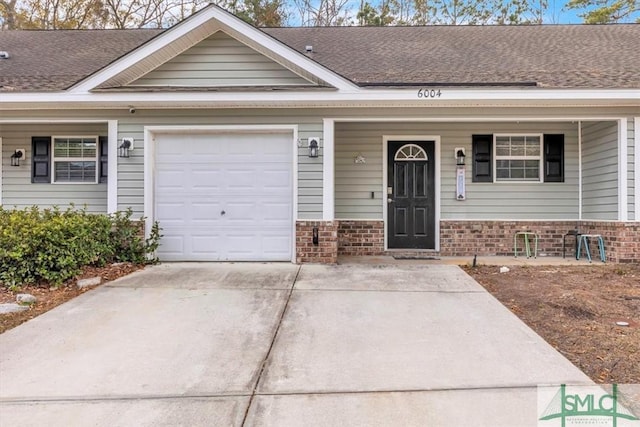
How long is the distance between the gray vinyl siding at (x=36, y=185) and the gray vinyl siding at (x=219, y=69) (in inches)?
89.6

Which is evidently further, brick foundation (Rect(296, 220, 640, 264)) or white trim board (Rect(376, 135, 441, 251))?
white trim board (Rect(376, 135, 441, 251))

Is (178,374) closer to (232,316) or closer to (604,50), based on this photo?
(232,316)

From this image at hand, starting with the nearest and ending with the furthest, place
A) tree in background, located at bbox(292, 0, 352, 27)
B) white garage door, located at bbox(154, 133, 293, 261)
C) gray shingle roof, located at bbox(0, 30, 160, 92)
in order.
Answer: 1. white garage door, located at bbox(154, 133, 293, 261)
2. gray shingle roof, located at bbox(0, 30, 160, 92)
3. tree in background, located at bbox(292, 0, 352, 27)

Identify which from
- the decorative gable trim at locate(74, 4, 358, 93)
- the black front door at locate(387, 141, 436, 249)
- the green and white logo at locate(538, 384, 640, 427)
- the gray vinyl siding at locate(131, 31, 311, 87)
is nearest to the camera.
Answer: the green and white logo at locate(538, 384, 640, 427)

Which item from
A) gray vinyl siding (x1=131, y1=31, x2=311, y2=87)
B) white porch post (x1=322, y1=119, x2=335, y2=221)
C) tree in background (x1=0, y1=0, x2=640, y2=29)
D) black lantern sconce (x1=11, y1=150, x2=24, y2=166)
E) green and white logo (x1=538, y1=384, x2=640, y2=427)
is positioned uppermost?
tree in background (x1=0, y1=0, x2=640, y2=29)

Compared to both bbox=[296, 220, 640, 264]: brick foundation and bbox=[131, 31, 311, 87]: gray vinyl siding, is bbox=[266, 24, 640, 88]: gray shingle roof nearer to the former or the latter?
bbox=[131, 31, 311, 87]: gray vinyl siding

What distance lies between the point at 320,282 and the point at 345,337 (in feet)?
6.46

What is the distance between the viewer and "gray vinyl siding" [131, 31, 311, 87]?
695 cm

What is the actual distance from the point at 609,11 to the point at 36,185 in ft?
63.5

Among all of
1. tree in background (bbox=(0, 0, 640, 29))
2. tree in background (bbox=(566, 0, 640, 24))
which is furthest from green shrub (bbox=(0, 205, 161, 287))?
tree in background (bbox=(566, 0, 640, 24))

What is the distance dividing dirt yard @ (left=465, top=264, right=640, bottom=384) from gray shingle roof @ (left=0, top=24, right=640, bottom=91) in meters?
3.07

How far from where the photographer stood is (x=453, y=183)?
830cm

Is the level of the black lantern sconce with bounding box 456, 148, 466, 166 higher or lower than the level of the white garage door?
higher

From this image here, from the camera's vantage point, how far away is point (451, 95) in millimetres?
6738
